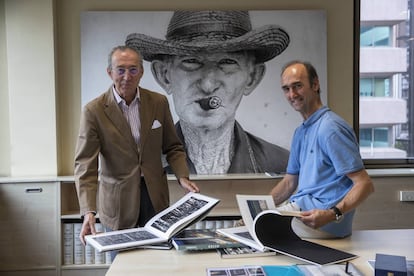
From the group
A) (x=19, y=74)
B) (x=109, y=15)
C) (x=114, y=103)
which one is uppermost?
Result: (x=109, y=15)

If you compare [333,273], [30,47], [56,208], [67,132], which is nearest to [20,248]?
[56,208]

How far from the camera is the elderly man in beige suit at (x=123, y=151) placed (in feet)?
6.16

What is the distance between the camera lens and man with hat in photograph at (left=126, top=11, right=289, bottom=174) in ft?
10.4

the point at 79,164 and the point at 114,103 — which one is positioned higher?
the point at 114,103

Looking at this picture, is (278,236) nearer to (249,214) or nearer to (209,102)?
(249,214)

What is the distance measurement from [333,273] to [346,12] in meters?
2.57

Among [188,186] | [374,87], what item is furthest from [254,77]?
[188,186]

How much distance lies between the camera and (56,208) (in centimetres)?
301

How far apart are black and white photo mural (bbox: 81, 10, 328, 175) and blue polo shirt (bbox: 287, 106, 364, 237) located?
1.47 meters

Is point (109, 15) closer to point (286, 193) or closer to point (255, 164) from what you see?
point (255, 164)

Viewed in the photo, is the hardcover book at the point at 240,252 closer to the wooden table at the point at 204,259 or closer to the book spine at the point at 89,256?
the wooden table at the point at 204,259

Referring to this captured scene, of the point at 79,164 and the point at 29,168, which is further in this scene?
the point at 29,168

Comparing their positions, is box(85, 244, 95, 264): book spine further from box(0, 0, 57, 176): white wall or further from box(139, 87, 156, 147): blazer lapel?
box(139, 87, 156, 147): blazer lapel

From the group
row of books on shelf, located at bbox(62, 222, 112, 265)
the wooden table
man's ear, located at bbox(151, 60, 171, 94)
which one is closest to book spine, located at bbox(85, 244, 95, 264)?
row of books on shelf, located at bbox(62, 222, 112, 265)
